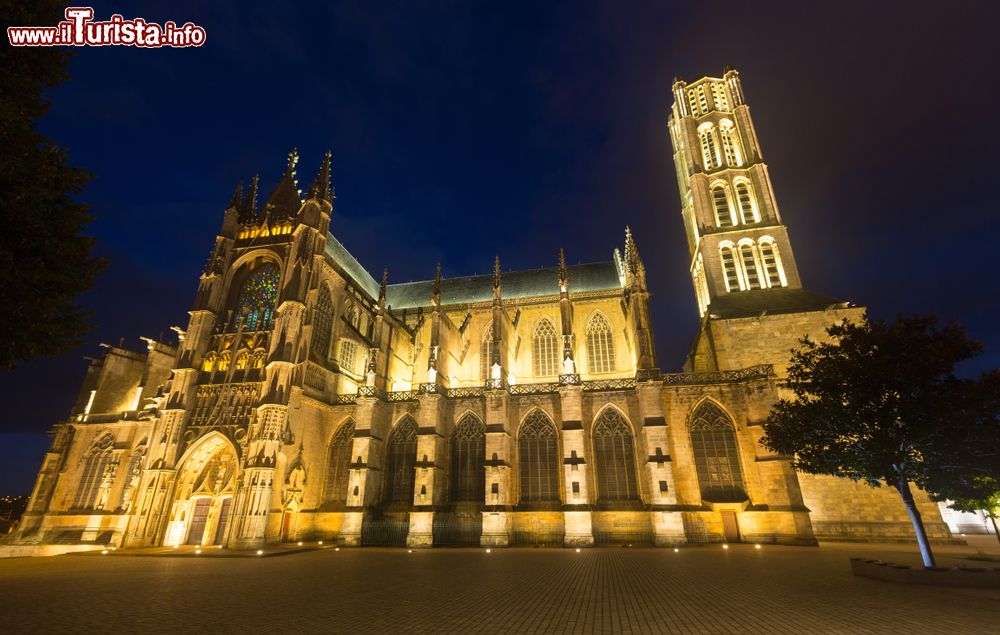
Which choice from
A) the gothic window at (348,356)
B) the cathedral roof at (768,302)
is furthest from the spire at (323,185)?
the cathedral roof at (768,302)

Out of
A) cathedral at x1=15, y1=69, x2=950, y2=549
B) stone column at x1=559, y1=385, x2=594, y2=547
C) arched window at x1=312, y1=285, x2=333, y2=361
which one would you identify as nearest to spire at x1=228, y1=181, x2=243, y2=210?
cathedral at x1=15, y1=69, x2=950, y2=549

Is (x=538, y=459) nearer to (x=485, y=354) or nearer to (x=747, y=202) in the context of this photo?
(x=485, y=354)

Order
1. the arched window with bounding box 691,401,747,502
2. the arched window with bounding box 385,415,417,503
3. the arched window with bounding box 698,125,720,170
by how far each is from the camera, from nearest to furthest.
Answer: the arched window with bounding box 691,401,747,502 → the arched window with bounding box 385,415,417,503 → the arched window with bounding box 698,125,720,170

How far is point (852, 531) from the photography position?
67.9ft

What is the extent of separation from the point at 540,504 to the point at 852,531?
14.9 m

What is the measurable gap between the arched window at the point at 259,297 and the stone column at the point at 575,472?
60.0ft

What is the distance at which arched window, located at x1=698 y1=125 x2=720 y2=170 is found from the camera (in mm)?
34281

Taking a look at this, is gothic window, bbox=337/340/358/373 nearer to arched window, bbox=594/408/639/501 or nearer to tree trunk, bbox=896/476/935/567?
arched window, bbox=594/408/639/501

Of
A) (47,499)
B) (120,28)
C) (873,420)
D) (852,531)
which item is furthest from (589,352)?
(47,499)

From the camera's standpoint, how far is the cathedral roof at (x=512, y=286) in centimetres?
3509

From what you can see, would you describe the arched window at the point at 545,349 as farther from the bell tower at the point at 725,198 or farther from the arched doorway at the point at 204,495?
the arched doorway at the point at 204,495

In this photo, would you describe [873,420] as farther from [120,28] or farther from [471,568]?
[120,28]

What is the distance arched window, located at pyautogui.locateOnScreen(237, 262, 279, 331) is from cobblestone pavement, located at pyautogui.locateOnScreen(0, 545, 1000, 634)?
48.1 ft

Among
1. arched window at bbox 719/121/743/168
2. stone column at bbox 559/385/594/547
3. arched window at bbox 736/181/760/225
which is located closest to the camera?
stone column at bbox 559/385/594/547
